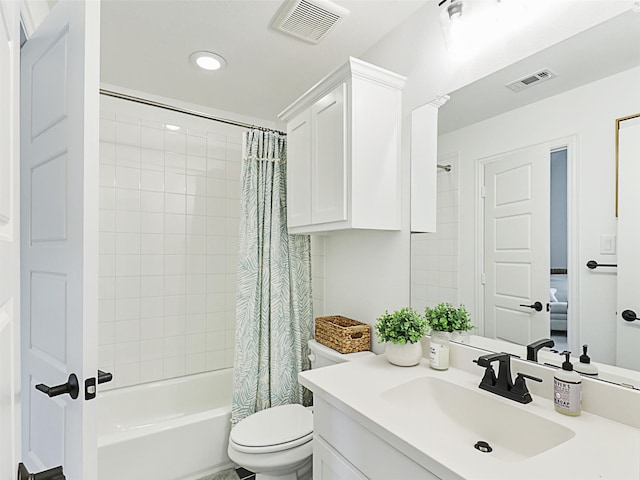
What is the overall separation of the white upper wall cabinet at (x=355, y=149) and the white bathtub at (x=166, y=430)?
1.33 metres

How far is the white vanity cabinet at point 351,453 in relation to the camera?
0.94 metres

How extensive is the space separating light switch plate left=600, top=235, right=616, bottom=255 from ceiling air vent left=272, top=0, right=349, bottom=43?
1390 millimetres

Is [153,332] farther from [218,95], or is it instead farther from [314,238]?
[218,95]

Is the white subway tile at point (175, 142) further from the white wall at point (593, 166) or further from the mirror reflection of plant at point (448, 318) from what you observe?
the white wall at point (593, 166)

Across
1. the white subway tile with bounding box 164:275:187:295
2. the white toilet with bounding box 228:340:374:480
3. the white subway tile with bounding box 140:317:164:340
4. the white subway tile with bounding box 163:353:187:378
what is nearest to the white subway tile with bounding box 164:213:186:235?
the white subway tile with bounding box 164:275:187:295

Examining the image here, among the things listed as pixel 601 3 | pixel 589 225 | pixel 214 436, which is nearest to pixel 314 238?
pixel 214 436

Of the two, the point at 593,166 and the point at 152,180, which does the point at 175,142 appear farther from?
the point at 593,166

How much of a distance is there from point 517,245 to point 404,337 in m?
0.55

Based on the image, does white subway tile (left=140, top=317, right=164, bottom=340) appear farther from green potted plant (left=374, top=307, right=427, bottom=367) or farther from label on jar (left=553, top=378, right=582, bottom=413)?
label on jar (left=553, top=378, right=582, bottom=413)

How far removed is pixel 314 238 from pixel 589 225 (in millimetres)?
1731

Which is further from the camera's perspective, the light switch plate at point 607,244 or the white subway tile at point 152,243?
the white subway tile at point 152,243

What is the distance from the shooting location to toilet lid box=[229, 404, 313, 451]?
163 centimetres

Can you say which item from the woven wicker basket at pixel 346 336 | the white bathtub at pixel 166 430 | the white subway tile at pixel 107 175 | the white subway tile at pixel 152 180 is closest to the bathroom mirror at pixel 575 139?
the woven wicker basket at pixel 346 336

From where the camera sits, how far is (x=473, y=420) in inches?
46.1
